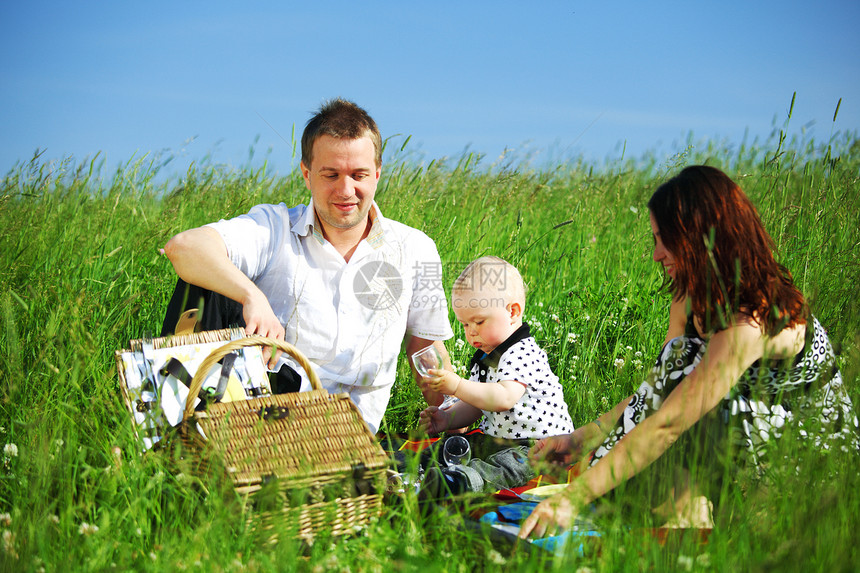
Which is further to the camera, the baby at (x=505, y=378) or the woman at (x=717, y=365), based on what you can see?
the baby at (x=505, y=378)

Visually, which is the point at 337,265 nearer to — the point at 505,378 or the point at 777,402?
the point at 505,378

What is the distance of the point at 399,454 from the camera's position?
2.92m

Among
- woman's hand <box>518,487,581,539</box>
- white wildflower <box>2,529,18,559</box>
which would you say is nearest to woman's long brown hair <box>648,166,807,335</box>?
woman's hand <box>518,487,581,539</box>

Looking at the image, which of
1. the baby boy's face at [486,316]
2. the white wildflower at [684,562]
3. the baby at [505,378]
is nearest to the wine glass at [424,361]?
the baby at [505,378]

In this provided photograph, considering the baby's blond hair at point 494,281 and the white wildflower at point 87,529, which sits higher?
the baby's blond hair at point 494,281

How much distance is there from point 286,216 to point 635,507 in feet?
6.84

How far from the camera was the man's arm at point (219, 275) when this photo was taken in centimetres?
264

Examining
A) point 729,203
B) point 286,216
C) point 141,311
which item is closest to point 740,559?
point 729,203

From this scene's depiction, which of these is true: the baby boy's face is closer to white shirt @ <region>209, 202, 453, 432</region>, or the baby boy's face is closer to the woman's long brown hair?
white shirt @ <region>209, 202, 453, 432</region>

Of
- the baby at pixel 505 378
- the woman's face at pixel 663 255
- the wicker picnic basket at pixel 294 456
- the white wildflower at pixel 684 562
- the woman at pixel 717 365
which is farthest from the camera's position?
the baby at pixel 505 378

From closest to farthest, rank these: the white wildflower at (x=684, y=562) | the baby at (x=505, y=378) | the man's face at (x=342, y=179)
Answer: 1. the white wildflower at (x=684, y=562)
2. the baby at (x=505, y=378)
3. the man's face at (x=342, y=179)

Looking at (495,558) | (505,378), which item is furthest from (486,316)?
(495,558)

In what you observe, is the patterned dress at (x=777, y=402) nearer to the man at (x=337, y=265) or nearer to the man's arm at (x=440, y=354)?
the man's arm at (x=440, y=354)

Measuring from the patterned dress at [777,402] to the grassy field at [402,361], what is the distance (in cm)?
10
